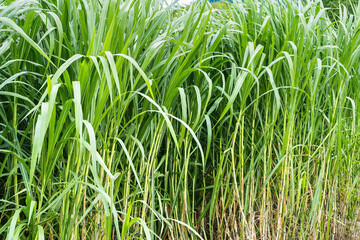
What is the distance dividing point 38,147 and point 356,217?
1776mm

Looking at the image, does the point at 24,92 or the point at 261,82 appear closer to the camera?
the point at 24,92

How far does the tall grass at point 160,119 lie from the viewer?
1016mm

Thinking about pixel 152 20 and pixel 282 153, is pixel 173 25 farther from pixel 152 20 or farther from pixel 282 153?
pixel 282 153

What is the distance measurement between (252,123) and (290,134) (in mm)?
168

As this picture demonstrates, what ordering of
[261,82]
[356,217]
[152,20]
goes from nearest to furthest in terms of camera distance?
1. [152,20]
2. [261,82]
3. [356,217]

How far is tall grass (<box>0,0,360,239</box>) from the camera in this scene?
102 centimetres

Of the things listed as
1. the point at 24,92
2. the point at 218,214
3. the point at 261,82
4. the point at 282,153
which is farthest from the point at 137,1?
the point at 218,214

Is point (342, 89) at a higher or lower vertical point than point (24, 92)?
lower

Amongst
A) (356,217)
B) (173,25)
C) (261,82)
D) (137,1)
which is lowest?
(356,217)

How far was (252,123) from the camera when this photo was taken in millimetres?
1636

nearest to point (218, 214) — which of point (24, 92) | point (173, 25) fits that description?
point (173, 25)

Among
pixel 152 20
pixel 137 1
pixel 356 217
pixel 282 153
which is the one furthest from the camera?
pixel 356 217

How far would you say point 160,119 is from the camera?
127cm

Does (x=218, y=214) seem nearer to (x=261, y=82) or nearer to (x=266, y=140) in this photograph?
(x=266, y=140)
